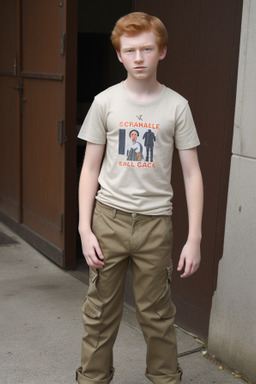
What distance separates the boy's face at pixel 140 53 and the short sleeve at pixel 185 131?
0.72ft

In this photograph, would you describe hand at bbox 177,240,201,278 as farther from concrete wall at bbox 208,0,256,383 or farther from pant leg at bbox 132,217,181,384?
concrete wall at bbox 208,0,256,383

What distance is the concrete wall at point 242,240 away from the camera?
3.04 metres

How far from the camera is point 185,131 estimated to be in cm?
254

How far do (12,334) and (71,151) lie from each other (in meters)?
1.72

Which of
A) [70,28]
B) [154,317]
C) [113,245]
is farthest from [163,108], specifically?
[70,28]

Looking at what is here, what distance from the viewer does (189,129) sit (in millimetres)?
2547

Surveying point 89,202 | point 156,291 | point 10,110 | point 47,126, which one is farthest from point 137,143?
point 10,110

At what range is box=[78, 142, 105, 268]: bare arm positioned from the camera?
2602 mm

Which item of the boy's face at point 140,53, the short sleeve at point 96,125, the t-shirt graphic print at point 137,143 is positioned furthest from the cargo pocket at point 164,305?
the boy's face at point 140,53

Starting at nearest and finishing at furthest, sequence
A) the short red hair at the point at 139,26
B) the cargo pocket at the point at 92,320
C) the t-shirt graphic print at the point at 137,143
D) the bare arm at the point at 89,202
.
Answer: the short red hair at the point at 139,26 < the t-shirt graphic print at the point at 137,143 < the bare arm at the point at 89,202 < the cargo pocket at the point at 92,320

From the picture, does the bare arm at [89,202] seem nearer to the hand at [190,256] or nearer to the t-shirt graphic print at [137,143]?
the t-shirt graphic print at [137,143]

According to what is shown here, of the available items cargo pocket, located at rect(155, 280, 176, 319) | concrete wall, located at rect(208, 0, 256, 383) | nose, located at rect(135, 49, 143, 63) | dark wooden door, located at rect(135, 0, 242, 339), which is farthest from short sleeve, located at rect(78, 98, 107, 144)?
dark wooden door, located at rect(135, 0, 242, 339)

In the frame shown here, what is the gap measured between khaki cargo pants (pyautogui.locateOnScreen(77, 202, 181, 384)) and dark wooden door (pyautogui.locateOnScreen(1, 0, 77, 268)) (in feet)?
7.45

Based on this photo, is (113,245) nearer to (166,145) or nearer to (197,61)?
(166,145)
